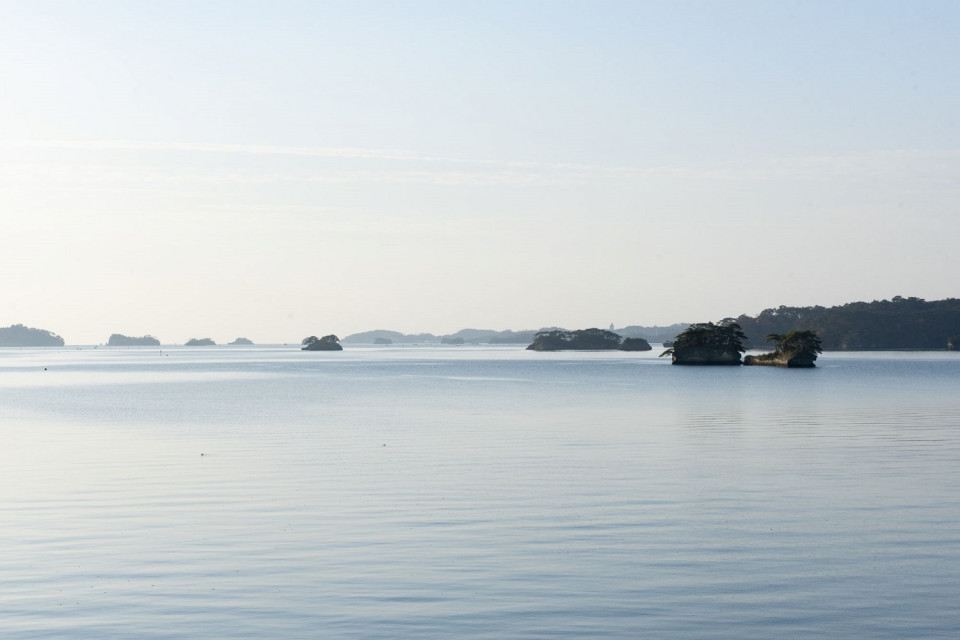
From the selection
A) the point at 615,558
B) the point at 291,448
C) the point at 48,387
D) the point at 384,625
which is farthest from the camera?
the point at 48,387

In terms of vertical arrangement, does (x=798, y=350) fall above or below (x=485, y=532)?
above

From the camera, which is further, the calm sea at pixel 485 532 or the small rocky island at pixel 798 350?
the small rocky island at pixel 798 350

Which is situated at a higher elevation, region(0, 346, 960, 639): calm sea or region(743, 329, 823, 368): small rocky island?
region(743, 329, 823, 368): small rocky island

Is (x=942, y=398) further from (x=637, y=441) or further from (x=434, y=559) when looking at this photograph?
(x=434, y=559)

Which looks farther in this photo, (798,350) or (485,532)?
(798,350)

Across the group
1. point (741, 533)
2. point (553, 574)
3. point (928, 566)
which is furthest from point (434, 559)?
point (928, 566)

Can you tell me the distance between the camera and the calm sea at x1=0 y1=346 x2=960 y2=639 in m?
20.1

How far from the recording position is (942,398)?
9431 cm

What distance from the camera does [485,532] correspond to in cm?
2888

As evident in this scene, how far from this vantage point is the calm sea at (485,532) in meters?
20.1

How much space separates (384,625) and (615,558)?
752cm

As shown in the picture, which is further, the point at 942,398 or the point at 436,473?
the point at 942,398

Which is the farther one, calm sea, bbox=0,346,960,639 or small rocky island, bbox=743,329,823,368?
small rocky island, bbox=743,329,823,368

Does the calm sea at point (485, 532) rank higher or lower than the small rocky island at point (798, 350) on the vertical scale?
lower
